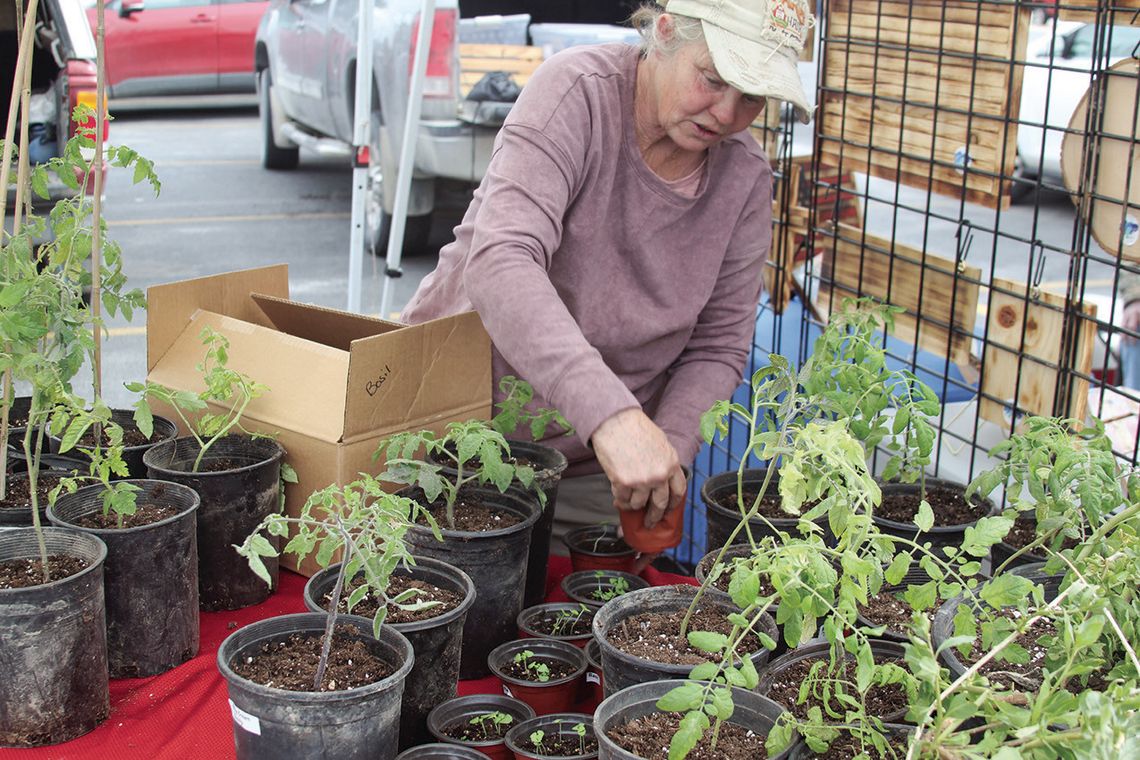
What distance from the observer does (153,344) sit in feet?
7.07

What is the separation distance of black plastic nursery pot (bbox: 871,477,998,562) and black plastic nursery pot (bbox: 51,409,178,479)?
3.94 ft

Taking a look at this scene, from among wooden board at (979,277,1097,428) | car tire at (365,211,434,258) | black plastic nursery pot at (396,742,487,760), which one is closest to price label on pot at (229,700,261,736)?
black plastic nursery pot at (396,742,487,760)

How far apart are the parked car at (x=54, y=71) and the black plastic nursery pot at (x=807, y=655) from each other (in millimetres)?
4509

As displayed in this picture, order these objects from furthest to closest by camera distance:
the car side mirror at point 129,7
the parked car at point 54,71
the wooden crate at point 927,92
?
the car side mirror at point 129,7
the parked car at point 54,71
the wooden crate at point 927,92

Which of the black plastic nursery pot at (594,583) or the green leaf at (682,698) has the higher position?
the green leaf at (682,698)

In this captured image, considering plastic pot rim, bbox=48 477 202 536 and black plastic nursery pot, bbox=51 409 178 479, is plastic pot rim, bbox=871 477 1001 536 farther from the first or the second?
black plastic nursery pot, bbox=51 409 178 479

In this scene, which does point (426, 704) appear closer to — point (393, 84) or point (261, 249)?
point (393, 84)

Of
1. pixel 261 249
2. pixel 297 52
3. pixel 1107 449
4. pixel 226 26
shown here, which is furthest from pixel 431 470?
pixel 226 26

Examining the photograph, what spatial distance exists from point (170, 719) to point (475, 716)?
16.2 inches

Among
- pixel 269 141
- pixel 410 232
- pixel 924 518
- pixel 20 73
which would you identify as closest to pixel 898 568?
pixel 924 518

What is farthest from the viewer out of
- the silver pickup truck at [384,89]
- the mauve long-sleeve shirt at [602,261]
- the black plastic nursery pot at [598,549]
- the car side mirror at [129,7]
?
the car side mirror at [129,7]

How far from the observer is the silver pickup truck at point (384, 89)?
5.78 meters

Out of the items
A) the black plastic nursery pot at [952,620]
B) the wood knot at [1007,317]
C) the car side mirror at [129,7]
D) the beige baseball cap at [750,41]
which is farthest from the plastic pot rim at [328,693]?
the car side mirror at [129,7]

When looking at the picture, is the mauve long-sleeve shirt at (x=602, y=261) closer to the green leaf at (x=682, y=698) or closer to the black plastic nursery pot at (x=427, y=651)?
the black plastic nursery pot at (x=427, y=651)
